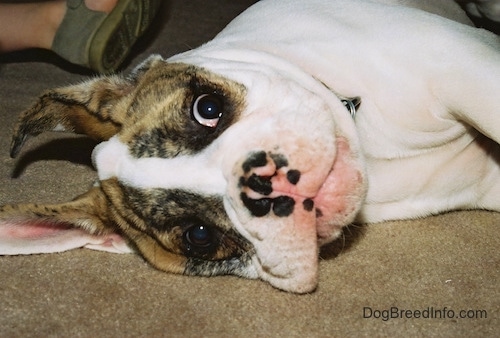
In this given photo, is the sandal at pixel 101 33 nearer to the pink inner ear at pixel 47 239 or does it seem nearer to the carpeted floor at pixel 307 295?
the pink inner ear at pixel 47 239

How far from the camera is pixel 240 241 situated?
1933 mm

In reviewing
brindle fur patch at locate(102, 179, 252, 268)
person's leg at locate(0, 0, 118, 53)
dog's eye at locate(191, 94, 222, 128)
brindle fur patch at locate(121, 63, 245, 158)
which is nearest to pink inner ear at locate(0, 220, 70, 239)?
brindle fur patch at locate(102, 179, 252, 268)

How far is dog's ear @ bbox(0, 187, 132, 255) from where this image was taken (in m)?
2.06

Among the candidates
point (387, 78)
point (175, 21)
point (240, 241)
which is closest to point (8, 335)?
point (240, 241)

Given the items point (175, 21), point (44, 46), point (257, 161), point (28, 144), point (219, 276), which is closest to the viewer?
point (257, 161)

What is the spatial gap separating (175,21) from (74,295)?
6.44ft

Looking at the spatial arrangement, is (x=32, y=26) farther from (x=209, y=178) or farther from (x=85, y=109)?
(x=209, y=178)

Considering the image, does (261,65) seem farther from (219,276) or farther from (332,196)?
(219,276)

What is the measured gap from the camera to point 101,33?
3.06 meters

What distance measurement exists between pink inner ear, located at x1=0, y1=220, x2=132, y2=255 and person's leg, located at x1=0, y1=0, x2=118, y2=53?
4.39 feet

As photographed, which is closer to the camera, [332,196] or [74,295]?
[332,196]

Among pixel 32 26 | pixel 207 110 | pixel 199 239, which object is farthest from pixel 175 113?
pixel 32 26

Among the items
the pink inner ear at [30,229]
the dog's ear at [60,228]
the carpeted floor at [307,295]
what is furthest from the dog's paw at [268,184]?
the pink inner ear at [30,229]

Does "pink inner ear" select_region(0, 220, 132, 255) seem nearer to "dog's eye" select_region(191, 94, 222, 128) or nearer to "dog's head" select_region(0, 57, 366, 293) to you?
"dog's head" select_region(0, 57, 366, 293)
